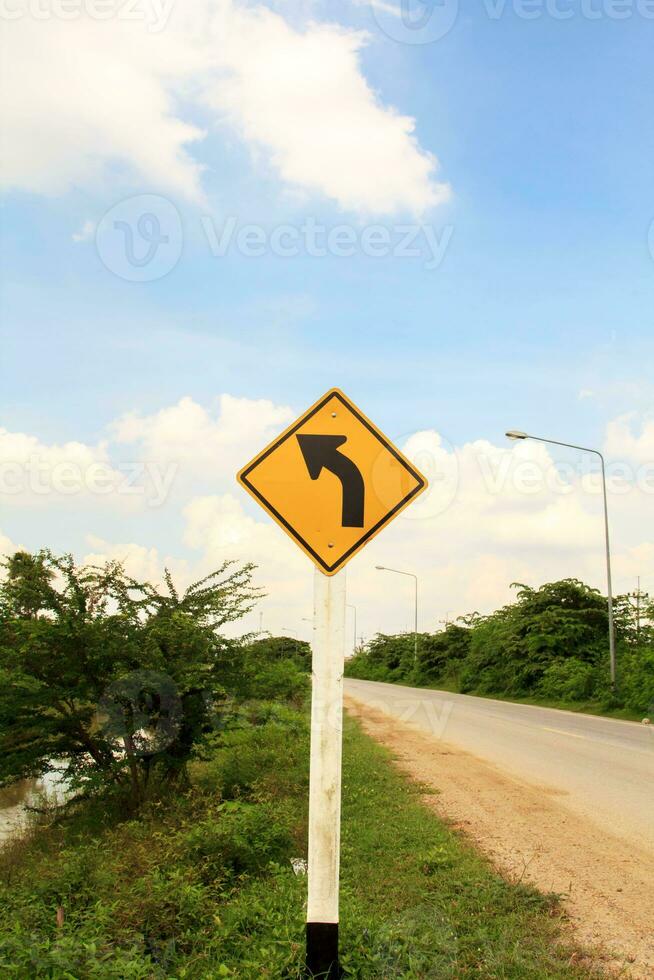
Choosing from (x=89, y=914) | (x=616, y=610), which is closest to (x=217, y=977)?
(x=89, y=914)

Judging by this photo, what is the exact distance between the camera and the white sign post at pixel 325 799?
12.1ft

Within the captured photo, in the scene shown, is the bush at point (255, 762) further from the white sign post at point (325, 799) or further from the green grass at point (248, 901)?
the white sign post at point (325, 799)

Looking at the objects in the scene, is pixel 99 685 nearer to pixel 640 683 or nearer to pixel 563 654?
pixel 640 683

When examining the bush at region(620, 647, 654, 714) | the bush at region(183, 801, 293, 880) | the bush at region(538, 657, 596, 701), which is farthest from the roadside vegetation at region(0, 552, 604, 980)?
the bush at region(538, 657, 596, 701)

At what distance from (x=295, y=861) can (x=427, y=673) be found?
5121 centimetres

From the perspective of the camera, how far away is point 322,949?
3684 millimetres

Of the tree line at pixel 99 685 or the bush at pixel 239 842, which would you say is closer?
the bush at pixel 239 842

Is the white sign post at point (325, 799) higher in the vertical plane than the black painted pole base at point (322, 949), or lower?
higher

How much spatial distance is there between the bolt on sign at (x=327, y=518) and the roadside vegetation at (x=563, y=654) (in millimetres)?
20458

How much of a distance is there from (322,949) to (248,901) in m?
1.61

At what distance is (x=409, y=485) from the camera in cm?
404

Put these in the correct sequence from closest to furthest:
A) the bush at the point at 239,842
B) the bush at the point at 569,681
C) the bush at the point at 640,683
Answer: the bush at the point at 239,842 < the bush at the point at 640,683 < the bush at the point at 569,681

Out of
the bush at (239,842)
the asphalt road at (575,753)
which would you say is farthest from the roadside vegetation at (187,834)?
the asphalt road at (575,753)

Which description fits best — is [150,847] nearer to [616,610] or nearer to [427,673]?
[616,610]
